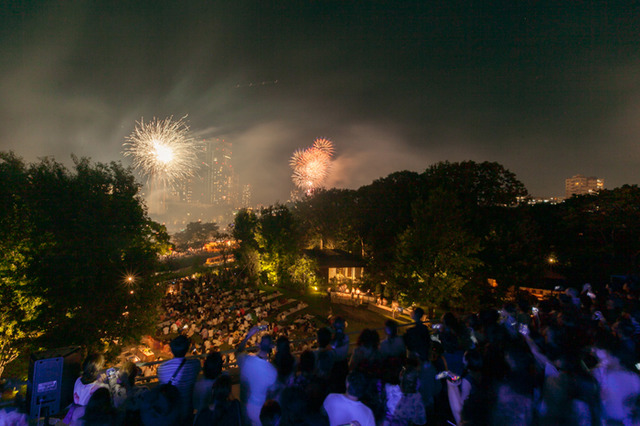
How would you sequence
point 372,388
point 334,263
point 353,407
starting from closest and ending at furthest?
point 353,407 → point 372,388 → point 334,263

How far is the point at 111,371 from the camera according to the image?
3449 millimetres

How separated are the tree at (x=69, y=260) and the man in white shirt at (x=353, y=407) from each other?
11.8 metres

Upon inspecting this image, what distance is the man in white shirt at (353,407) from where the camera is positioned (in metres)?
2.66

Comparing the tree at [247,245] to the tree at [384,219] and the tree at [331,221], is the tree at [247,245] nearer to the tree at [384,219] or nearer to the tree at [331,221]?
the tree at [331,221]

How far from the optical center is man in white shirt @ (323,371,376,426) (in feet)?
8.74

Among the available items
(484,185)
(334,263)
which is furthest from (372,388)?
(334,263)

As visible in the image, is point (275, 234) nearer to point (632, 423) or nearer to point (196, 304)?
point (196, 304)

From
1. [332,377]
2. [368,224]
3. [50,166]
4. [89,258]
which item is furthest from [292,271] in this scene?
[332,377]

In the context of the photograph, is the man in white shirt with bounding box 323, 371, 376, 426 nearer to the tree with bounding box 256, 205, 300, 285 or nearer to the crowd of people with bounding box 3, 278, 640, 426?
the crowd of people with bounding box 3, 278, 640, 426

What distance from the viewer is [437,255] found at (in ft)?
50.8

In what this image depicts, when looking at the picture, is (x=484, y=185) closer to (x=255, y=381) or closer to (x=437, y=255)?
(x=437, y=255)

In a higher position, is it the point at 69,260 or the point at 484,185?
the point at 484,185

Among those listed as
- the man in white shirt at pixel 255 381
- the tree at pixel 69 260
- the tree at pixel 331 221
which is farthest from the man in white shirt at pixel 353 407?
the tree at pixel 331 221

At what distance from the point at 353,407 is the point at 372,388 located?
1.87 ft
